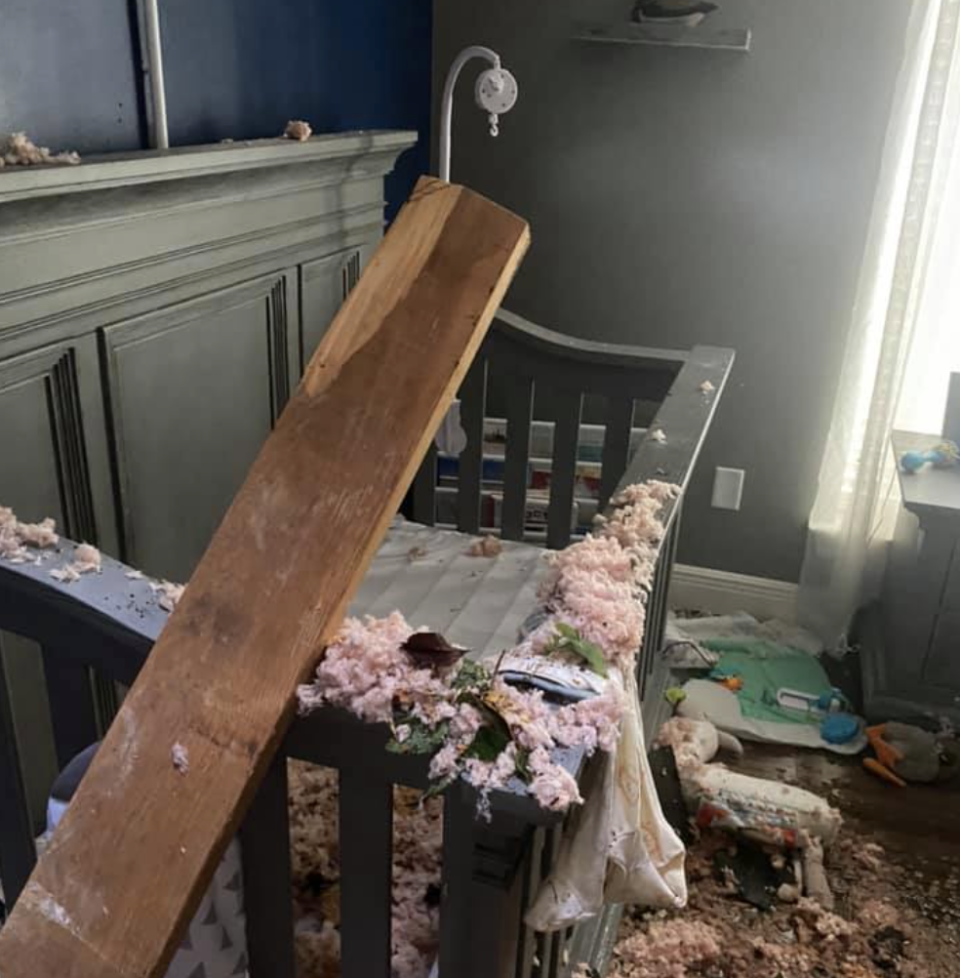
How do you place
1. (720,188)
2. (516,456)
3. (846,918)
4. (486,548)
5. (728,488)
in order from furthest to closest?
(728,488), (720,188), (516,456), (486,548), (846,918)

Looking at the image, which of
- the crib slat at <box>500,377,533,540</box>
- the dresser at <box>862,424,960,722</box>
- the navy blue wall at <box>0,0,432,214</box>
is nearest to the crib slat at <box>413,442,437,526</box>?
the crib slat at <box>500,377,533,540</box>

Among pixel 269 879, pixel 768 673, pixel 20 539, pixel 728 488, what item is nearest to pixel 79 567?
pixel 20 539

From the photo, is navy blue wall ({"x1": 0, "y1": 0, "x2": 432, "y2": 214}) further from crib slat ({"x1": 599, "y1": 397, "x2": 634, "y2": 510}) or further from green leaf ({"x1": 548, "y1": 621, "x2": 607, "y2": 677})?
green leaf ({"x1": 548, "y1": 621, "x2": 607, "y2": 677})

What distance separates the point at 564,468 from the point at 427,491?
390mm

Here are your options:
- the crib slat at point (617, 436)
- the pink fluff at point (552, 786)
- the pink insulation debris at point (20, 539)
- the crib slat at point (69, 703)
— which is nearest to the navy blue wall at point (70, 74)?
the pink insulation debris at point (20, 539)

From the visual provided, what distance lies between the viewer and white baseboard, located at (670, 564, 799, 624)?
274 centimetres

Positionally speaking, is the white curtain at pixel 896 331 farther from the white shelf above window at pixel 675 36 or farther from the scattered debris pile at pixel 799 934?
the scattered debris pile at pixel 799 934

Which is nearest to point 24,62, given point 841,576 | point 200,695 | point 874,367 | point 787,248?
point 200,695

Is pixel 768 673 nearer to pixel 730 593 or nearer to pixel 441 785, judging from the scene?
pixel 730 593

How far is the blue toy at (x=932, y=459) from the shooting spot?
88.7 inches

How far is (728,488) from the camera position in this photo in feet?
8.85

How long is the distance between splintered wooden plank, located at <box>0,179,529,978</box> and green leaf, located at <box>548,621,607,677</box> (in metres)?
0.17

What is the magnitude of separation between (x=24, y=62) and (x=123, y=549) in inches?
28.7

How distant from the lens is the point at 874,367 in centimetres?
241
